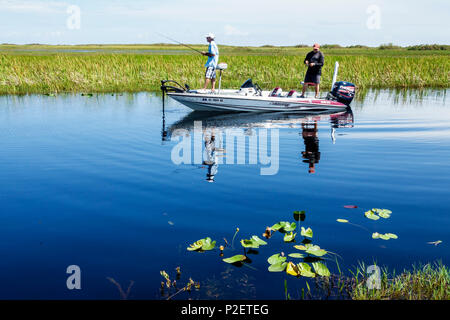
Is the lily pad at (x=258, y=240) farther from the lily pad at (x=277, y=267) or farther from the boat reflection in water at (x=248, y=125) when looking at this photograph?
the boat reflection in water at (x=248, y=125)

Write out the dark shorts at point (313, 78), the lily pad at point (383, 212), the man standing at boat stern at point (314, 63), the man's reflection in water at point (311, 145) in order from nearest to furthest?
the lily pad at point (383, 212) < the man's reflection in water at point (311, 145) < the man standing at boat stern at point (314, 63) < the dark shorts at point (313, 78)

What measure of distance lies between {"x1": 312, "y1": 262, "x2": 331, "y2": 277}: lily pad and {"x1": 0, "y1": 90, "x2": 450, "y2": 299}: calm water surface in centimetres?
27

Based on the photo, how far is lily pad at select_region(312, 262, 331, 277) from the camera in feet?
14.3

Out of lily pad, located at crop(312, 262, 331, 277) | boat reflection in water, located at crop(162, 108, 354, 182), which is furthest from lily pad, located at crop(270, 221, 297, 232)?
boat reflection in water, located at crop(162, 108, 354, 182)

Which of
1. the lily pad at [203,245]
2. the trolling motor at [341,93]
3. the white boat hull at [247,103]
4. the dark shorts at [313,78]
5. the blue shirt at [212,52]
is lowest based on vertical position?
the lily pad at [203,245]

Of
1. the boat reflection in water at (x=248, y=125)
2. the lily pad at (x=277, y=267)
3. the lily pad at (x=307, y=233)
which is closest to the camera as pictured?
the lily pad at (x=277, y=267)

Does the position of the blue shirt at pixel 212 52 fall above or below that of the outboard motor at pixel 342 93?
above

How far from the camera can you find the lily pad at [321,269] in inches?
172

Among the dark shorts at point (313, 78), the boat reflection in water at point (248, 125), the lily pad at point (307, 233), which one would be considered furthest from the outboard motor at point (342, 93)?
the lily pad at point (307, 233)

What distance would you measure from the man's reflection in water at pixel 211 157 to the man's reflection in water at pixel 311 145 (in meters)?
2.04

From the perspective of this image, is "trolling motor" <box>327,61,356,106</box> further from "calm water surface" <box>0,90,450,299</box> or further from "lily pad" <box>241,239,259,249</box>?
"lily pad" <box>241,239,259,249</box>

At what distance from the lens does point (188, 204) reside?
669 cm

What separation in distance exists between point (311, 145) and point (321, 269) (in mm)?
7302
